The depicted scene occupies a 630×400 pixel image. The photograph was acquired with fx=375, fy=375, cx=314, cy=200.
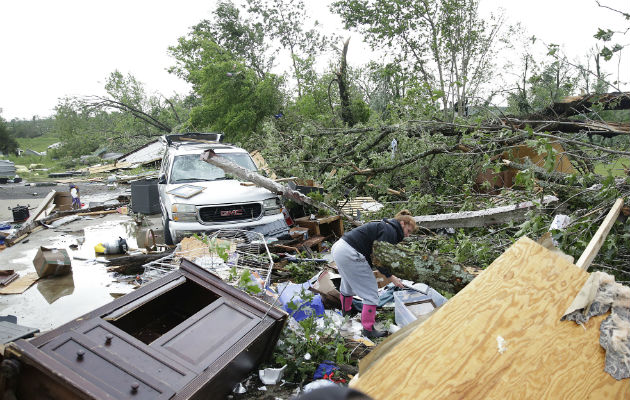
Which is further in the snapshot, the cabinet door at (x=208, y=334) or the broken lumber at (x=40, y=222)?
the broken lumber at (x=40, y=222)

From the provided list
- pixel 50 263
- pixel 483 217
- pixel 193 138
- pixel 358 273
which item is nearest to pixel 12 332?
pixel 358 273

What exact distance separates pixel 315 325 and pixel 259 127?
38.7ft

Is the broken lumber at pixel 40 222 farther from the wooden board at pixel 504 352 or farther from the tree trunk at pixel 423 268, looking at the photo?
the wooden board at pixel 504 352

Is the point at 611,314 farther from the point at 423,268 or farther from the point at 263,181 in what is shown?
the point at 263,181

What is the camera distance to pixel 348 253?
4.36 metres

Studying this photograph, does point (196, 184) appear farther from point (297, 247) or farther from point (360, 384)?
point (360, 384)

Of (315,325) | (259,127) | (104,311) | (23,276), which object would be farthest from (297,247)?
(259,127)

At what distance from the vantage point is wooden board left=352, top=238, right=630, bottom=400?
5.98 feet

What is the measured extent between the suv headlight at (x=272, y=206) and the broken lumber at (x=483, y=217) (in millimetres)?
2474

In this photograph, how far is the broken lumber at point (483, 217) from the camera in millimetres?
4797

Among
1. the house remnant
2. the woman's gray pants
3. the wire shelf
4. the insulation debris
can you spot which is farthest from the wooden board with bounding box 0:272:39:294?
the insulation debris

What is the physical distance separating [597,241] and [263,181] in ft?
16.8

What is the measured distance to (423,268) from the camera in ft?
13.8

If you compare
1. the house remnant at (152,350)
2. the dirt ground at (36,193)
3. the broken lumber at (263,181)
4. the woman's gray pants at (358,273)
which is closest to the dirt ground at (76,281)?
the house remnant at (152,350)
